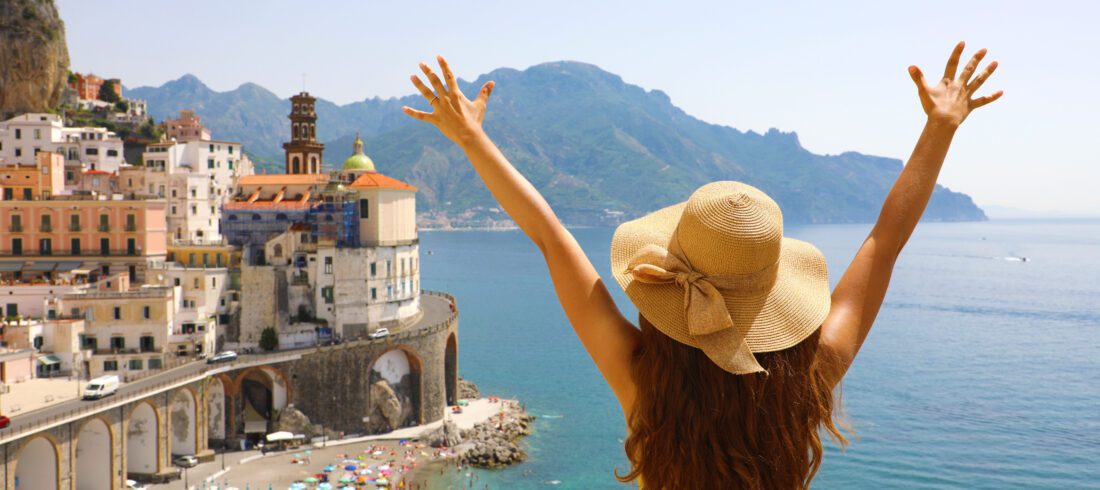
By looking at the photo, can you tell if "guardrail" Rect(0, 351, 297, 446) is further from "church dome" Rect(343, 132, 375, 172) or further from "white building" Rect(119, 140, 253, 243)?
"church dome" Rect(343, 132, 375, 172)

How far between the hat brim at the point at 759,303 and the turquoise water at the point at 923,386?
2145cm

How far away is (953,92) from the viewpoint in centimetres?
324

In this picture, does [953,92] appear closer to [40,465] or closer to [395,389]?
[40,465]

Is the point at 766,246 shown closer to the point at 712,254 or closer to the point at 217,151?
the point at 712,254

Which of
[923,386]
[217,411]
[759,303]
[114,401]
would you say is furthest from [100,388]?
[923,386]

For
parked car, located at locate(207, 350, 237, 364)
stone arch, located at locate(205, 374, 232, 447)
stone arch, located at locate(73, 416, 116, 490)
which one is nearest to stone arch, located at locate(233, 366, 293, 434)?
stone arch, located at locate(205, 374, 232, 447)

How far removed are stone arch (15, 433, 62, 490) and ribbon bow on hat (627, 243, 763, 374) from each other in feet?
103

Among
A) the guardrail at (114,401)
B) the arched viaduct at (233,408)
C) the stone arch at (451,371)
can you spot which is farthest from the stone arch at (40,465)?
the stone arch at (451,371)

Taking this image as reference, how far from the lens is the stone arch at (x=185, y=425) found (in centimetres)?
3625

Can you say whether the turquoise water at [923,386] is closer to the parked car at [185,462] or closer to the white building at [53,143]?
the parked car at [185,462]

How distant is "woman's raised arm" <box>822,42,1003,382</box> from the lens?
2943mm

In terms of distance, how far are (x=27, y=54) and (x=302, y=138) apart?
21818mm

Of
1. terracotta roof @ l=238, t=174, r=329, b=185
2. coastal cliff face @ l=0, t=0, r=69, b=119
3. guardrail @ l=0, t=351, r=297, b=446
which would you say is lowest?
guardrail @ l=0, t=351, r=297, b=446

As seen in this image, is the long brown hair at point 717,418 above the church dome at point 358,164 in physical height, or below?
below
